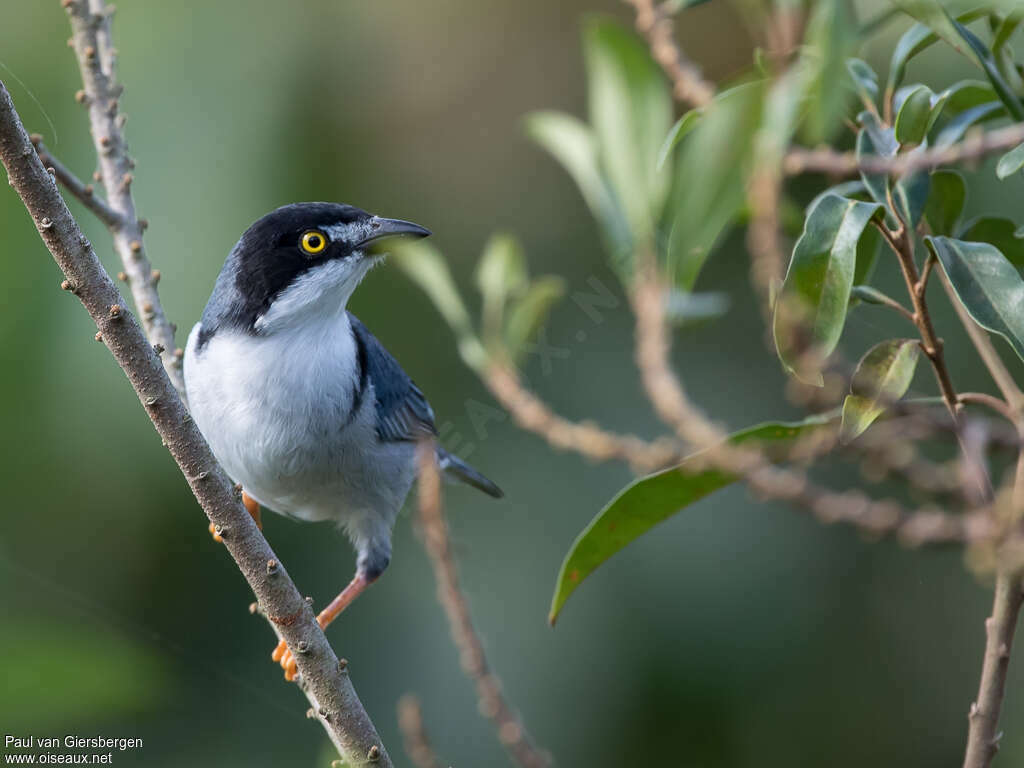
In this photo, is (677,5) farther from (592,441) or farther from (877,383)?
(592,441)

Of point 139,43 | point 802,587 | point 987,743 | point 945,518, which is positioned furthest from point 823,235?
point 139,43

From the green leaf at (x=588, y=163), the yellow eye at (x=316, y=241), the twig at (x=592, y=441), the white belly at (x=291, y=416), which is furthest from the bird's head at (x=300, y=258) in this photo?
the twig at (x=592, y=441)

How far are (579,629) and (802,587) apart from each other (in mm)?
1168

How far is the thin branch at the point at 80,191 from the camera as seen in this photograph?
304cm

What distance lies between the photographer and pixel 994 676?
210 cm

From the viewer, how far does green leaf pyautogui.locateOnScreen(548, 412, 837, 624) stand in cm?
242

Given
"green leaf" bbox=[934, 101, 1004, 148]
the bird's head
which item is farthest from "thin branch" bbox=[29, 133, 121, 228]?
"green leaf" bbox=[934, 101, 1004, 148]

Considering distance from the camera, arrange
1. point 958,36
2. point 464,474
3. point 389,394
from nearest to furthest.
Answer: point 958,36, point 389,394, point 464,474

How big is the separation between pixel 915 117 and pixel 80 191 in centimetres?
222

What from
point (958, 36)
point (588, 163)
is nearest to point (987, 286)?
point (958, 36)

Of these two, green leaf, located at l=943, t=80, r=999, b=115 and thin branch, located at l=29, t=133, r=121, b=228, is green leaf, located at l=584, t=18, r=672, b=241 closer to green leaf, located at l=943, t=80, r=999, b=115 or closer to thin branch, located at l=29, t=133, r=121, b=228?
green leaf, located at l=943, t=80, r=999, b=115

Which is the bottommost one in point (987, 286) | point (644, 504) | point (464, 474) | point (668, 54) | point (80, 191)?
point (464, 474)

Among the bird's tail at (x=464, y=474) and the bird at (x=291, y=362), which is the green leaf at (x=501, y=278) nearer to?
the bird at (x=291, y=362)

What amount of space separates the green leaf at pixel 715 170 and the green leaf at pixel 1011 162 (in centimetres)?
48
